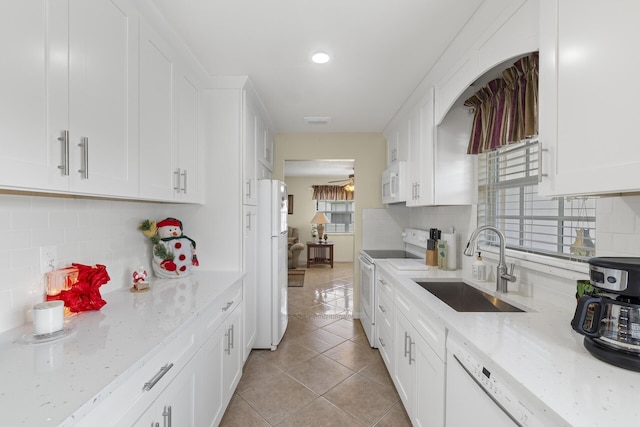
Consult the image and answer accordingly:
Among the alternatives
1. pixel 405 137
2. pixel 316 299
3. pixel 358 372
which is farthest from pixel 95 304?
pixel 316 299

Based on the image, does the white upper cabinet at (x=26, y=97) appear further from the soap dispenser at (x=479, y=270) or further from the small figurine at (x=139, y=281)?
the soap dispenser at (x=479, y=270)

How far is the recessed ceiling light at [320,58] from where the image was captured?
208 cm

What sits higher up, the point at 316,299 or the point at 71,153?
the point at 71,153

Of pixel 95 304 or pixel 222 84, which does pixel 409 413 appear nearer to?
pixel 95 304

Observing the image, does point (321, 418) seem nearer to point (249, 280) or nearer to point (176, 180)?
point (249, 280)

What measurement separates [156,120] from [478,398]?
2012 mm

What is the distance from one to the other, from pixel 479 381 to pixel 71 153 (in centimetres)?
166

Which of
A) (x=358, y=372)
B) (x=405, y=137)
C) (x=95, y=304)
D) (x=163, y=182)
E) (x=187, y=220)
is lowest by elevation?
(x=358, y=372)

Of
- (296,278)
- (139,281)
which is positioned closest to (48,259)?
(139,281)

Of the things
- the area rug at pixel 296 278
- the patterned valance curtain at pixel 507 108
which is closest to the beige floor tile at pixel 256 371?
the patterned valance curtain at pixel 507 108

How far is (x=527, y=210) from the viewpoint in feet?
6.13

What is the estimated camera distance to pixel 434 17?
1.68 m

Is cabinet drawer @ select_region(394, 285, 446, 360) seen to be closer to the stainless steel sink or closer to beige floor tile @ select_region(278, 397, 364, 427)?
the stainless steel sink

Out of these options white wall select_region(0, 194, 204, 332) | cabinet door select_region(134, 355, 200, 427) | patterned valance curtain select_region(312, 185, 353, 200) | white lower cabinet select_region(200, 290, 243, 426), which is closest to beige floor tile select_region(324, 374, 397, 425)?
white lower cabinet select_region(200, 290, 243, 426)
